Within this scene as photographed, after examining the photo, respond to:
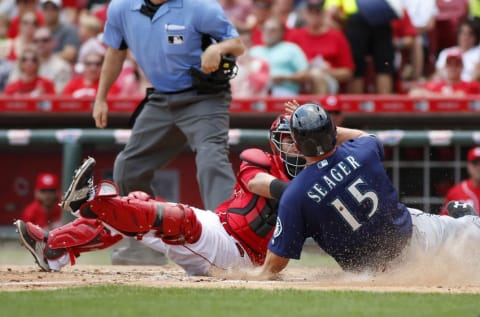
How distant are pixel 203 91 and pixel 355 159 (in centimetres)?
178

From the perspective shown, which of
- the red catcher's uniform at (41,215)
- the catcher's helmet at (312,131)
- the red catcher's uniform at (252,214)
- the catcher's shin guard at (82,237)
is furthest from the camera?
the red catcher's uniform at (41,215)

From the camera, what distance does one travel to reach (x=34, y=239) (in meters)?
6.84

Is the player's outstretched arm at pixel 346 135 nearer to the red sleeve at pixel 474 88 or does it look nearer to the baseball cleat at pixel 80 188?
the baseball cleat at pixel 80 188

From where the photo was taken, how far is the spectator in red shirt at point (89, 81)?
11289mm

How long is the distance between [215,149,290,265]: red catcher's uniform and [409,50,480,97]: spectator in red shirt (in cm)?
448

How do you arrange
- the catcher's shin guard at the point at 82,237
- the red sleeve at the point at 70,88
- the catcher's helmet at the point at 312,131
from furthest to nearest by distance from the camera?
the red sleeve at the point at 70,88 → the catcher's shin guard at the point at 82,237 → the catcher's helmet at the point at 312,131

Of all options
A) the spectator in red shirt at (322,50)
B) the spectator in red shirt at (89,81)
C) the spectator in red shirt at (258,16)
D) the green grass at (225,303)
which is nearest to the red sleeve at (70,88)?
the spectator in red shirt at (89,81)

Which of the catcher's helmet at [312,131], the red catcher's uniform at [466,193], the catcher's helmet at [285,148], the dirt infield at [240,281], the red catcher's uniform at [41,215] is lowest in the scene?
the red catcher's uniform at [41,215]

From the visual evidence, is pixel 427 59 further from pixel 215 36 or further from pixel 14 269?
pixel 14 269

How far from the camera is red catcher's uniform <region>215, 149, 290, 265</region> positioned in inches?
257

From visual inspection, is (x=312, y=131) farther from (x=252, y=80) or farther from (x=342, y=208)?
(x=252, y=80)

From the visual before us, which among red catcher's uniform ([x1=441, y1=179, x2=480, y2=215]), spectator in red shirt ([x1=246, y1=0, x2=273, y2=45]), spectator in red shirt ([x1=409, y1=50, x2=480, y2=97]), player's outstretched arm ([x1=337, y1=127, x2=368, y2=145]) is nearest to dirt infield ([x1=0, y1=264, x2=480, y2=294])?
player's outstretched arm ([x1=337, y1=127, x2=368, y2=145])

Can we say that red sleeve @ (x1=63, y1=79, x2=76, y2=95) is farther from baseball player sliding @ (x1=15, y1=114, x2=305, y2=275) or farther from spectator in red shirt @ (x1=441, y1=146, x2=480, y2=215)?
baseball player sliding @ (x1=15, y1=114, x2=305, y2=275)

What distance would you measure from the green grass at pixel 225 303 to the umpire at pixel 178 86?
1.75m
